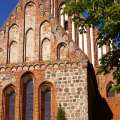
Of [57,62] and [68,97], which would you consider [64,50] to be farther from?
[68,97]

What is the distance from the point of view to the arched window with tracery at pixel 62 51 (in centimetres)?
2658

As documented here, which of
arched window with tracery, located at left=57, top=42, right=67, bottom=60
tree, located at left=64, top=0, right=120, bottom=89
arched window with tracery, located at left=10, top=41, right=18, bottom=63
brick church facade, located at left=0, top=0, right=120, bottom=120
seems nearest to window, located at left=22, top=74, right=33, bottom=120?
brick church facade, located at left=0, top=0, right=120, bottom=120

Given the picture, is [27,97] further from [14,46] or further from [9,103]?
[14,46]

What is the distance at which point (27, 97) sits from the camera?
26453mm

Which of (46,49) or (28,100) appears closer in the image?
(28,100)

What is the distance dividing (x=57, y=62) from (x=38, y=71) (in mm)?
1412

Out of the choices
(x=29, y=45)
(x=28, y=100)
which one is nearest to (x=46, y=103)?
(x=28, y=100)

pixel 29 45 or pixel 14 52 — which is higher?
pixel 29 45

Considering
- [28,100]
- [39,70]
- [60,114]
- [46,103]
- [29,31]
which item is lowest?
[60,114]

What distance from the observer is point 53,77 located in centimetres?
2614

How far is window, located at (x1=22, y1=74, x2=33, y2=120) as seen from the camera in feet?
85.4

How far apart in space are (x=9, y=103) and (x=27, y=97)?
129 centimetres

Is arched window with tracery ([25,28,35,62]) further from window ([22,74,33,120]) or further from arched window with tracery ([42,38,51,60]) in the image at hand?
window ([22,74,33,120])

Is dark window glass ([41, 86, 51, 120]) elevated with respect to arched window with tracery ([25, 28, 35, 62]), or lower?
lower
